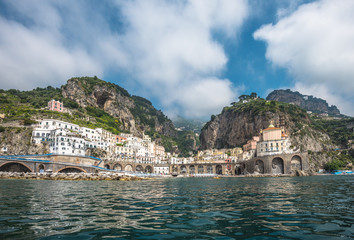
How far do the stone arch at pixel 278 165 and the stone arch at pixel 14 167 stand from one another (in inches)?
3227

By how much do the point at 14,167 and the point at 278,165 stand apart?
8779cm

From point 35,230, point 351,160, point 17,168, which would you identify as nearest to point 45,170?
point 17,168

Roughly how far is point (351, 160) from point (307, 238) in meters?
121

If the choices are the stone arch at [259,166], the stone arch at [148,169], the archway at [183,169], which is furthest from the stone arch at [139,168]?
the stone arch at [259,166]

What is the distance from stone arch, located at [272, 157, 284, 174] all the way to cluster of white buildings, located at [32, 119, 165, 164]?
207ft

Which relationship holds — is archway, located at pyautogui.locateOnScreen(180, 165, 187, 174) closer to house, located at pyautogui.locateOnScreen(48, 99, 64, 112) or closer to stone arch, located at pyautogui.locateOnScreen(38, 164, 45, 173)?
house, located at pyautogui.locateOnScreen(48, 99, 64, 112)

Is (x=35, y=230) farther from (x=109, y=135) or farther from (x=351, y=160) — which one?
(x=351, y=160)

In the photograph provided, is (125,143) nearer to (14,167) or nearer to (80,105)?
(80,105)

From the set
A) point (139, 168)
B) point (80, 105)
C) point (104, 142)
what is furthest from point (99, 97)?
point (139, 168)

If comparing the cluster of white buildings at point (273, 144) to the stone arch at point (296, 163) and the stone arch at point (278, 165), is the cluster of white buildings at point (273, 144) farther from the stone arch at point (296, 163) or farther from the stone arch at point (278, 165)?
the stone arch at point (296, 163)

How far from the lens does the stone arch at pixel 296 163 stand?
260 ft

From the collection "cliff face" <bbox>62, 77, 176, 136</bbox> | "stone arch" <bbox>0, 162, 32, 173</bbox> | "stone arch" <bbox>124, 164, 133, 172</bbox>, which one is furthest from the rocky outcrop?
"stone arch" <bbox>0, 162, 32, 173</bbox>

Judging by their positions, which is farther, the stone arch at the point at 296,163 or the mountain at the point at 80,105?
the mountain at the point at 80,105

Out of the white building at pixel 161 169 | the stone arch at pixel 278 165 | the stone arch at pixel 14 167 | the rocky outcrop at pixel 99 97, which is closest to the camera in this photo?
the stone arch at pixel 14 167
